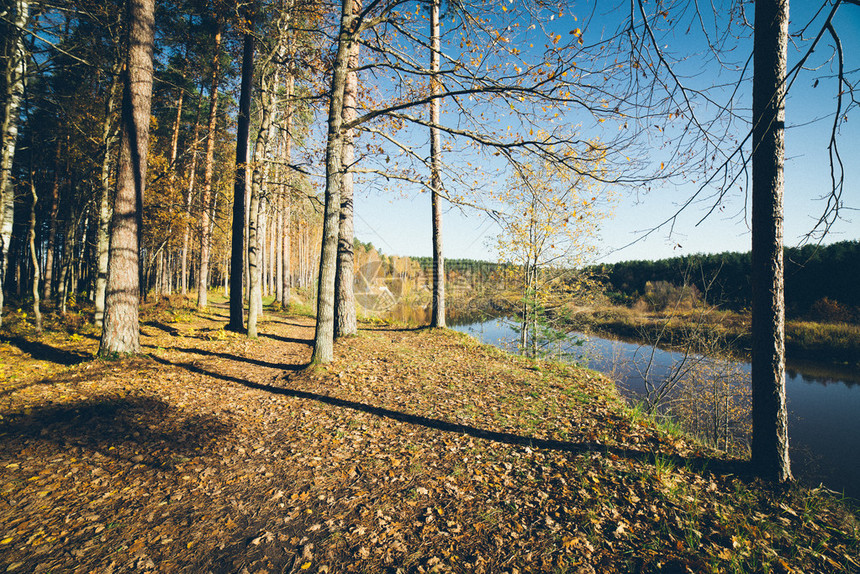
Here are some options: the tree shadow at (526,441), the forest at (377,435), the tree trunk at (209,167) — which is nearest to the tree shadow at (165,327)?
the forest at (377,435)

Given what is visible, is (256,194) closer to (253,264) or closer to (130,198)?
(253,264)

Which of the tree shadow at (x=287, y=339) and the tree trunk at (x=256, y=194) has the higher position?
the tree trunk at (x=256, y=194)

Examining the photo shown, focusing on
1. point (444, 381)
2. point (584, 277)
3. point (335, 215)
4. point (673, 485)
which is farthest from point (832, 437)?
point (335, 215)

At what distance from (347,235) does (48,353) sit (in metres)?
6.83

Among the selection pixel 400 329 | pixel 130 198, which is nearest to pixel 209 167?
pixel 130 198

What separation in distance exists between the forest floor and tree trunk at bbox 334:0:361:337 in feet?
11.1

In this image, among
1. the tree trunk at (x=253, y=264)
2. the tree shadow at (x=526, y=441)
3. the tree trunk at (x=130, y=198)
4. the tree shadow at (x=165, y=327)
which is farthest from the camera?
the tree shadow at (x=165, y=327)

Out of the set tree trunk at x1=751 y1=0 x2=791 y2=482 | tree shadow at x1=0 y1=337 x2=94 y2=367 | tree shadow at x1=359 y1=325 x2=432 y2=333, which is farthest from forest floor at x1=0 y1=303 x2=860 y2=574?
tree shadow at x1=359 y1=325 x2=432 y2=333

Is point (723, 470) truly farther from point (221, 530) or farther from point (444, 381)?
point (221, 530)

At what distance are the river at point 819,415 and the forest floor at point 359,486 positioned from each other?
456 cm

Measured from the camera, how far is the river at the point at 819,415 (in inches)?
352

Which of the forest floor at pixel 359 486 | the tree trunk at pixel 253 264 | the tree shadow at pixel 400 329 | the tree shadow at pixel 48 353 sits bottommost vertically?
the forest floor at pixel 359 486

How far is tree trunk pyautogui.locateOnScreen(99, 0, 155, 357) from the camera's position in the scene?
6398mm

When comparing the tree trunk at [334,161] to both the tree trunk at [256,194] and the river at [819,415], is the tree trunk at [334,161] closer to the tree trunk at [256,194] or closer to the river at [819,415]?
the tree trunk at [256,194]
